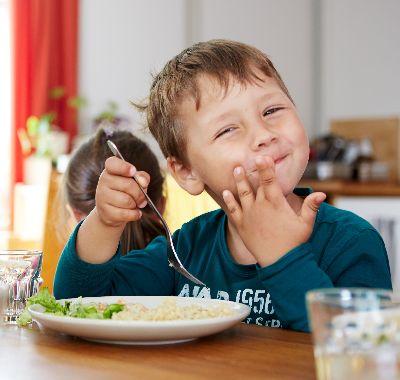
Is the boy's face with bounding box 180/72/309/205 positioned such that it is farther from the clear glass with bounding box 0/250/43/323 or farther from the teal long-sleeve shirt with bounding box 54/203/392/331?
the clear glass with bounding box 0/250/43/323

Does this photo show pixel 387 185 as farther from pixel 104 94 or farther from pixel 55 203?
pixel 55 203

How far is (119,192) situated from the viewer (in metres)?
1.19

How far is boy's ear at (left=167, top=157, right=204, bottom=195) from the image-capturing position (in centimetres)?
135

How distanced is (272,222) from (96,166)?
1.04 metres

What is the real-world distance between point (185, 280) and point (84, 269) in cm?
20

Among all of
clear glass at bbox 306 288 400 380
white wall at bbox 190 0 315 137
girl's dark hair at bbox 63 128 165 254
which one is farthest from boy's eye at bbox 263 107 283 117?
white wall at bbox 190 0 315 137

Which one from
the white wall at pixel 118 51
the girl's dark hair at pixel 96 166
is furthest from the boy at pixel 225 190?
the white wall at pixel 118 51

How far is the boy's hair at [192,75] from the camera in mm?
1248

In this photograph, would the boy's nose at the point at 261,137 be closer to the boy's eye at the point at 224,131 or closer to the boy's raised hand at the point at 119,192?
the boy's eye at the point at 224,131

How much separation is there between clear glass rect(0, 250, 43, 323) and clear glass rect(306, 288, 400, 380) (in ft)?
1.90

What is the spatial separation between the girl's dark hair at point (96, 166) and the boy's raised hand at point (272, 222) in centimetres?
89

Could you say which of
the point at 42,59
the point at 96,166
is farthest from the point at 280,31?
the point at 96,166

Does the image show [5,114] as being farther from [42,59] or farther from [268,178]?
[268,178]

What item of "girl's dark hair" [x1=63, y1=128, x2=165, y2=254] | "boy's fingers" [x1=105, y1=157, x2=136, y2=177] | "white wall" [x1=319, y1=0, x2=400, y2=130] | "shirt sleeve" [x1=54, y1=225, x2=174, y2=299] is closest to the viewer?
"boy's fingers" [x1=105, y1=157, x2=136, y2=177]
